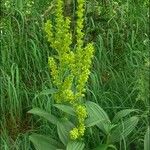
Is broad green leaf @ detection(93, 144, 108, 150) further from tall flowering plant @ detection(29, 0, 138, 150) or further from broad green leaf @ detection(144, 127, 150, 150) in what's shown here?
broad green leaf @ detection(144, 127, 150, 150)

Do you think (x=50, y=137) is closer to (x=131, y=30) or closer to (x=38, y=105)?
(x=38, y=105)

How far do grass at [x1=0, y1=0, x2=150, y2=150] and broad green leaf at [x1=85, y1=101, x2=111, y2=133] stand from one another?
165mm

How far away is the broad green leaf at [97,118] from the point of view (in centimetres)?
335

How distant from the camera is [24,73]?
426 cm

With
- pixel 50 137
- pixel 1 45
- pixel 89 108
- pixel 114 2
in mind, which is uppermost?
pixel 114 2

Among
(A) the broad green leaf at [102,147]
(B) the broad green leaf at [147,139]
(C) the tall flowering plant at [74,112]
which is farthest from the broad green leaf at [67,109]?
(B) the broad green leaf at [147,139]

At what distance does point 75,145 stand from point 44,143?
0.26 meters

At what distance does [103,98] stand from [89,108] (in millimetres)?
462

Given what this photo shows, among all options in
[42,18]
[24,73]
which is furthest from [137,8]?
[24,73]

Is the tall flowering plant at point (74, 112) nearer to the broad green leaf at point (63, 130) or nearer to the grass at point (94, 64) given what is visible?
the broad green leaf at point (63, 130)

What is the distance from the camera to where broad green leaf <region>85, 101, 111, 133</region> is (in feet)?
11.0

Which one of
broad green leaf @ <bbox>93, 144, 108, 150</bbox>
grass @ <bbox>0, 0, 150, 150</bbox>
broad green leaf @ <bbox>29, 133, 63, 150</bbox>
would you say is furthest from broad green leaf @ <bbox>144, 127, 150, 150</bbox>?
broad green leaf @ <bbox>29, 133, 63, 150</bbox>

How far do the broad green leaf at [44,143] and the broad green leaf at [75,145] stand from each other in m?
0.18

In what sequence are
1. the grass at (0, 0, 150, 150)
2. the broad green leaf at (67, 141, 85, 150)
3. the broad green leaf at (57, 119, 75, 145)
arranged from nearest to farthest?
the broad green leaf at (67, 141, 85, 150) < the broad green leaf at (57, 119, 75, 145) < the grass at (0, 0, 150, 150)
